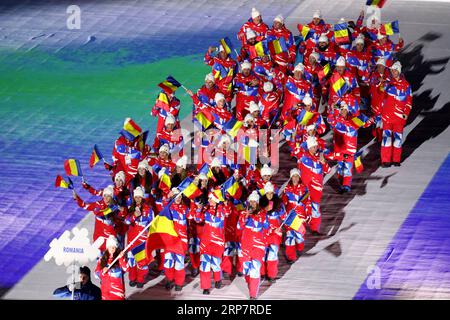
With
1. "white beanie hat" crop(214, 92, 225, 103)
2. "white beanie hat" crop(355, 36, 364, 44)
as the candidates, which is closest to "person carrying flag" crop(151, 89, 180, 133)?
"white beanie hat" crop(214, 92, 225, 103)

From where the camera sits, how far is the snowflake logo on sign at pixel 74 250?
1376 centimetres

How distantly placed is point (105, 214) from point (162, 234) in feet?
2.82

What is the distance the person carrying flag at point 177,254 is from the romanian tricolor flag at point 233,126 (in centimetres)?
186

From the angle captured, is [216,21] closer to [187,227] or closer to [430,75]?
[430,75]

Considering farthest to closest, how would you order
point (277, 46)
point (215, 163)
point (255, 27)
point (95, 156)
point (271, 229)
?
point (255, 27) < point (277, 46) < point (95, 156) < point (215, 163) < point (271, 229)

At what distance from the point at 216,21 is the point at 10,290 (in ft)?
26.6

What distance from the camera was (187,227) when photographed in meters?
14.1

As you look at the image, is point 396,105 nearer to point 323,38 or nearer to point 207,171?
point 323,38

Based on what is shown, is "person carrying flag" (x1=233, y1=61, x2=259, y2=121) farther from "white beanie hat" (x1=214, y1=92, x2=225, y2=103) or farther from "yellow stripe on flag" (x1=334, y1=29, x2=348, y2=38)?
"yellow stripe on flag" (x1=334, y1=29, x2=348, y2=38)

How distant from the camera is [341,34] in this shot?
57.5 feet

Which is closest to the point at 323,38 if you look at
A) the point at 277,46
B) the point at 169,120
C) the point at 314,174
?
the point at 277,46

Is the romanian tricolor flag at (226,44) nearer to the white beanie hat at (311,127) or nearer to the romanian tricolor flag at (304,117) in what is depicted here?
the romanian tricolor flag at (304,117)

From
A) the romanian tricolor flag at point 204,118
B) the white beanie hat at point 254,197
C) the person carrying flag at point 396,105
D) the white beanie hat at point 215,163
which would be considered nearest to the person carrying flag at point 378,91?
the person carrying flag at point 396,105

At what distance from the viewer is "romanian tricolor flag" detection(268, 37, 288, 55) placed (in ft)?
57.0
